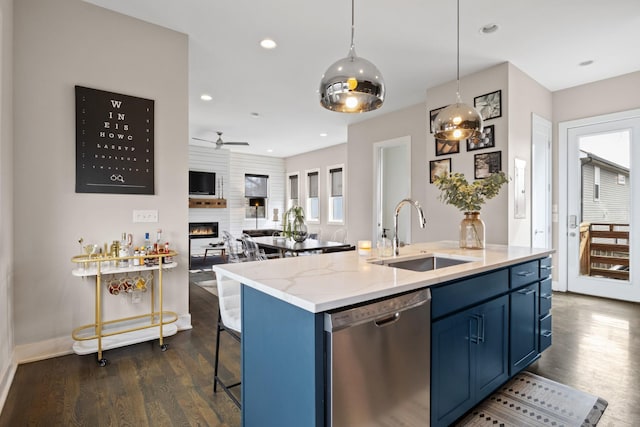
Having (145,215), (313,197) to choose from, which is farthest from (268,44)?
(313,197)

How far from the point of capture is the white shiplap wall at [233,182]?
29.1ft

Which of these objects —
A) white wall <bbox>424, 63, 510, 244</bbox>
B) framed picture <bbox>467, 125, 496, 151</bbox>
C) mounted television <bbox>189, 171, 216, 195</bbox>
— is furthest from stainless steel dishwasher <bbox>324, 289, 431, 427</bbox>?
mounted television <bbox>189, 171, 216, 195</bbox>

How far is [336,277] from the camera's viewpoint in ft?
5.32

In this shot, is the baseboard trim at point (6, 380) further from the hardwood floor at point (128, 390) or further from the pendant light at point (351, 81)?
the pendant light at point (351, 81)

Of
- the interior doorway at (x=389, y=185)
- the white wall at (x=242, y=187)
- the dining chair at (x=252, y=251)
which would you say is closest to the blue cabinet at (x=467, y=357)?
the dining chair at (x=252, y=251)

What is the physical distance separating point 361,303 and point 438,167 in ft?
12.2

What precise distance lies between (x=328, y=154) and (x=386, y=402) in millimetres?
8010

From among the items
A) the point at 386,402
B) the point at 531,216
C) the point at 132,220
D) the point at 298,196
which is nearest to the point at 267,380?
the point at 386,402

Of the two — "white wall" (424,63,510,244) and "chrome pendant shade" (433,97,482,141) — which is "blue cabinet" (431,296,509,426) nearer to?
"chrome pendant shade" (433,97,482,141)

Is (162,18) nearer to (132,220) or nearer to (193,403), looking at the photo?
(132,220)

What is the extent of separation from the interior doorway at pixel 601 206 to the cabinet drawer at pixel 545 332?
9.01 feet

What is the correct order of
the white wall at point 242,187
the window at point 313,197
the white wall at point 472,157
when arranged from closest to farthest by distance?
the white wall at point 472,157, the window at point 313,197, the white wall at point 242,187

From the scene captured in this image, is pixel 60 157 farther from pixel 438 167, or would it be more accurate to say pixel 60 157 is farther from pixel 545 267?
pixel 438 167

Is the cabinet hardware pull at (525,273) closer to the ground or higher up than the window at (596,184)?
closer to the ground
